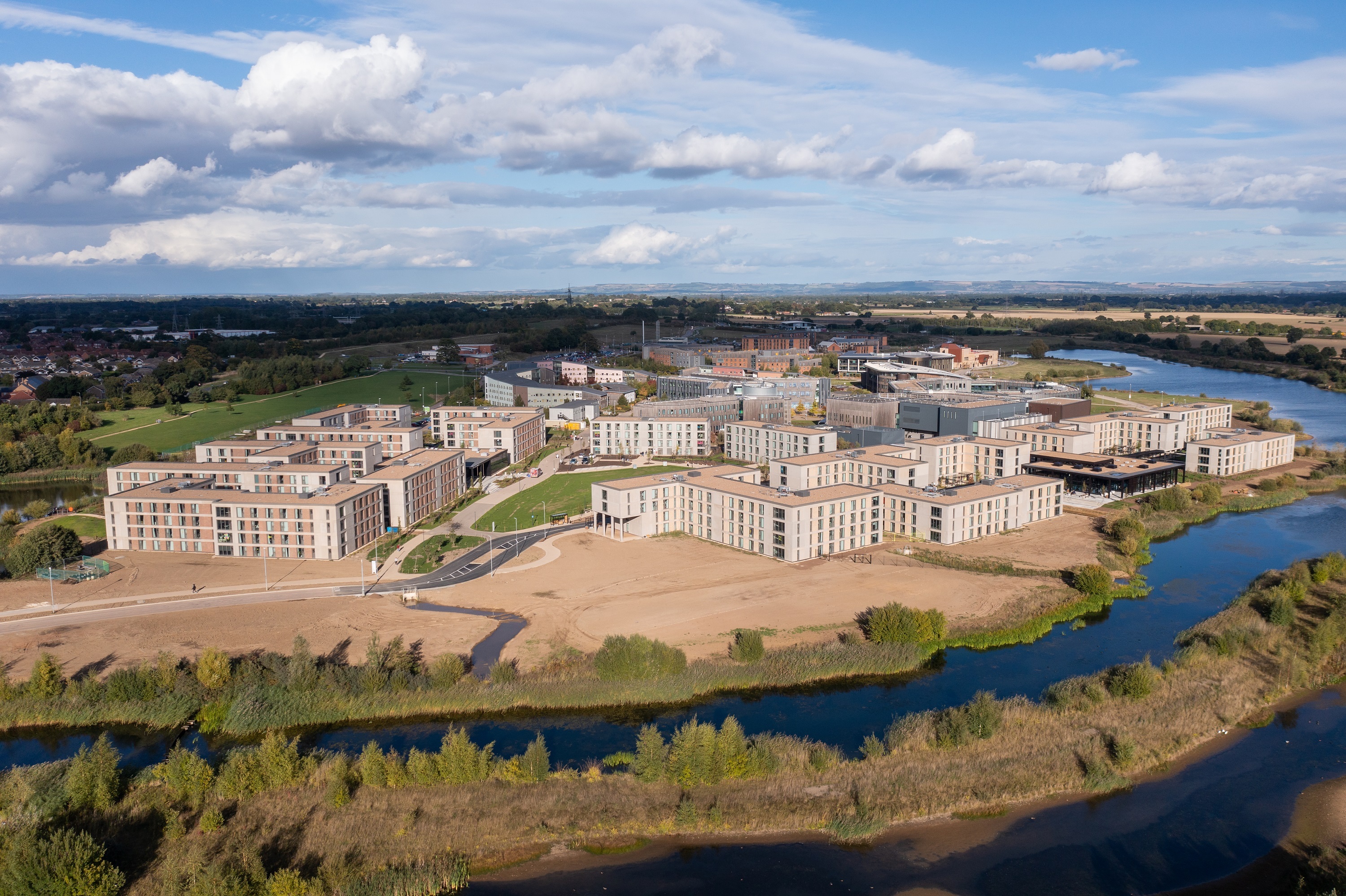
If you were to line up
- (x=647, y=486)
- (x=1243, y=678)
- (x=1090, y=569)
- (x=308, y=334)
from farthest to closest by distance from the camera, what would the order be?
(x=308, y=334) → (x=647, y=486) → (x=1090, y=569) → (x=1243, y=678)

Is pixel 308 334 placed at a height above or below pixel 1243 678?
above

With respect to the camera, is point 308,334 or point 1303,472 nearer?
point 1303,472

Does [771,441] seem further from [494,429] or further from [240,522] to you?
[240,522]

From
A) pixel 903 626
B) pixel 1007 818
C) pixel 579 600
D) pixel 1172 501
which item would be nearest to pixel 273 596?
pixel 579 600

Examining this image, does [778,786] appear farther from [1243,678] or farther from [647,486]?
[647,486]

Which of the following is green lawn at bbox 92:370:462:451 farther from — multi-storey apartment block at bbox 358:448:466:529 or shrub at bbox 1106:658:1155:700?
shrub at bbox 1106:658:1155:700

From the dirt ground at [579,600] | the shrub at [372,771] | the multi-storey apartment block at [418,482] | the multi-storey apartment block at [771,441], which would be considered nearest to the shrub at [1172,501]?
the dirt ground at [579,600]

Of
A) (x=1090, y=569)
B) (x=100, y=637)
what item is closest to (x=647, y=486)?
(x=1090, y=569)

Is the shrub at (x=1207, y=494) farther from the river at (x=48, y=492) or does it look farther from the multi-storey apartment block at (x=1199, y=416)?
the river at (x=48, y=492)
